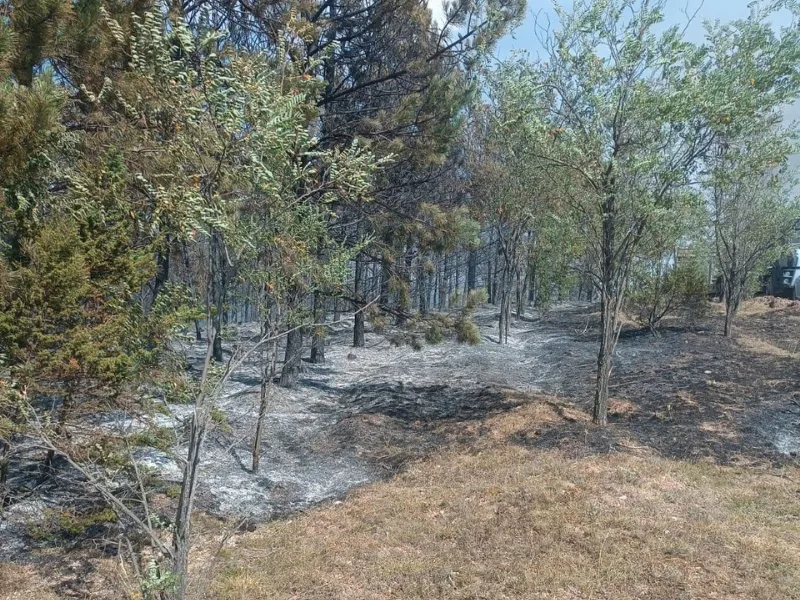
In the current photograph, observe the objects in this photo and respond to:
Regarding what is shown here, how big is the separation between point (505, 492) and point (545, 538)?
40.0 inches

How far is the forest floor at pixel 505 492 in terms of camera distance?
4.23 meters

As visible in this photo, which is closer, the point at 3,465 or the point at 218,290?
the point at 218,290

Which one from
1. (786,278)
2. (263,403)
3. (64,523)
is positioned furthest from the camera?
(786,278)

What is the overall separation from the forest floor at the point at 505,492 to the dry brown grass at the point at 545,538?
0.06 feet

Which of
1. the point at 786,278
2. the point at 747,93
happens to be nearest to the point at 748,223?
the point at 747,93

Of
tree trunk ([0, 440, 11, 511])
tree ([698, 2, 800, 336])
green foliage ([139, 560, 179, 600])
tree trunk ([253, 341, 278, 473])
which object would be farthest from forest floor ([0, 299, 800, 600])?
tree ([698, 2, 800, 336])

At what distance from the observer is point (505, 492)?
18.9ft

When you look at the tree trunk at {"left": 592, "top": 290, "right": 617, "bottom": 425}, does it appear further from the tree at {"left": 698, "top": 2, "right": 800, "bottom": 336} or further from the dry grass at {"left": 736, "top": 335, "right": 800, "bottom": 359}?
the dry grass at {"left": 736, "top": 335, "right": 800, "bottom": 359}

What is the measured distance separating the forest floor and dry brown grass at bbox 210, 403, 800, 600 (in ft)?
0.06

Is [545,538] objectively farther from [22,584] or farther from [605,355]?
[22,584]

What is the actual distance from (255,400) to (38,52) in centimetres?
639

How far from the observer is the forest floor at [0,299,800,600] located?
167 inches

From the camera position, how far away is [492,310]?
27.0 m

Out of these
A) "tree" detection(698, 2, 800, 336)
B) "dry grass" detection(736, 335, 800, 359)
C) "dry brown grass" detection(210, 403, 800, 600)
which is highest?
"tree" detection(698, 2, 800, 336)
